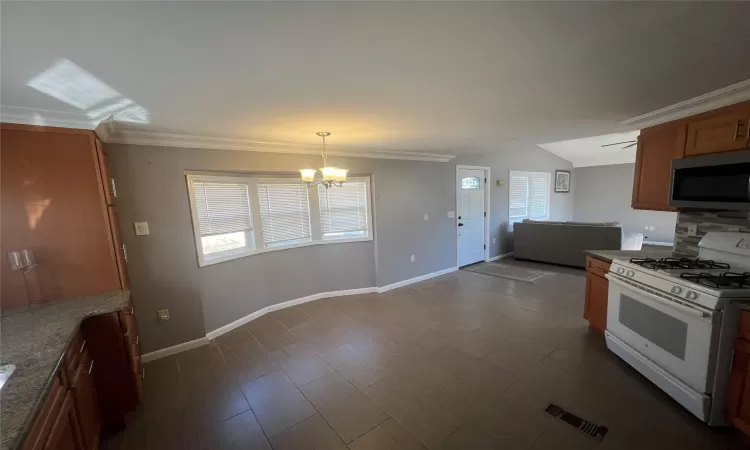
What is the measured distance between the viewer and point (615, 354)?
8.35 ft

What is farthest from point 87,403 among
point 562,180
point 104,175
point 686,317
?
point 562,180

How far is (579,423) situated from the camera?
1840 millimetres

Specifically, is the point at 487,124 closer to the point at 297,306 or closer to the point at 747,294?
the point at 747,294

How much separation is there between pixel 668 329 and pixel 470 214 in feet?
12.6

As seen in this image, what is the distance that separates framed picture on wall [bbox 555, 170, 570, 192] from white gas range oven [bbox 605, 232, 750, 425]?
19.1 ft

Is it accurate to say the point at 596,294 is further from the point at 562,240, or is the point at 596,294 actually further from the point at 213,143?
the point at 213,143

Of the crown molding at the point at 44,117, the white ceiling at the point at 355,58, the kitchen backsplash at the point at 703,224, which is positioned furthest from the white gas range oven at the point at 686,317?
the crown molding at the point at 44,117

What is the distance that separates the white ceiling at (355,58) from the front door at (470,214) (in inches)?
126

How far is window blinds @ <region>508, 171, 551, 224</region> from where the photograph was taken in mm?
6504

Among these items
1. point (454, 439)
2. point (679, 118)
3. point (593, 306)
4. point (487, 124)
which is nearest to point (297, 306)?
point (454, 439)

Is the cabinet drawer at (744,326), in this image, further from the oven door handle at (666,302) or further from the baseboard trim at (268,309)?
the baseboard trim at (268,309)

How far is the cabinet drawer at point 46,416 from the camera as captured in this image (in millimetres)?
987

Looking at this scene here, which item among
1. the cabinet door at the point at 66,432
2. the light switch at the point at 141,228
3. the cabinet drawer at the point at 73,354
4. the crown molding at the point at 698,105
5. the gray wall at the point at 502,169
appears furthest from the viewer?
the gray wall at the point at 502,169

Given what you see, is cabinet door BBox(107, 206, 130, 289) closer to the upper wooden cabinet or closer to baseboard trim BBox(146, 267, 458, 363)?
baseboard trim BBox(146, 267, 458, 363)
